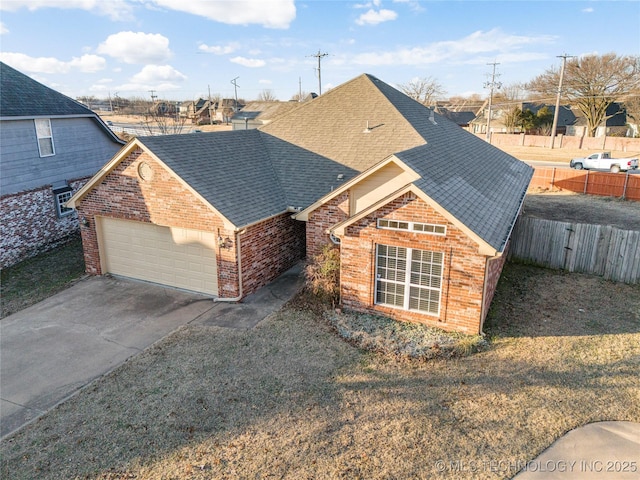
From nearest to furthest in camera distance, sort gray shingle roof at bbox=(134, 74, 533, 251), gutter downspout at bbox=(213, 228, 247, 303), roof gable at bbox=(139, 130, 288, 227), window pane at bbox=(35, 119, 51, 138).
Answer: gray shingle roof at bbox=(134, 74, 533, 251) < gutter downspout at bbox=(213, 228, 247, 303) < roof gable at bbox=(139, 130, 288, 227) < window pane at bbox=(35, 119, 51, 138)

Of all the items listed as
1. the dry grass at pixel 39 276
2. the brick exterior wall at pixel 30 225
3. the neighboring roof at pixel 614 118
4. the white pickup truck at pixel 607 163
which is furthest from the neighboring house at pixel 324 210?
the neighboring roof at pixel 614 118

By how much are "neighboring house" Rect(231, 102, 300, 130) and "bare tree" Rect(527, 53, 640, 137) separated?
117 ft

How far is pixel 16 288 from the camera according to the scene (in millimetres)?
15211

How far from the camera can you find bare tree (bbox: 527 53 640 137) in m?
53.1

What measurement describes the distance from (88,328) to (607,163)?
38806 mm

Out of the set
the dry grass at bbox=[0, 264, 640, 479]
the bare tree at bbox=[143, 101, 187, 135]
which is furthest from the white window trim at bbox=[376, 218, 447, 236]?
the bare tree at bbox=[143, 101, 187, 135]

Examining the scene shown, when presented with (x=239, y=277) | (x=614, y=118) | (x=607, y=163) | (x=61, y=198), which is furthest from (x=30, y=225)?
(x=614, y=118)

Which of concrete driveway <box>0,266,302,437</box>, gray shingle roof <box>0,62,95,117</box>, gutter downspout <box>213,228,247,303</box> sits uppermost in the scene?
gray shingle roof <box>0,62,95,117</box>

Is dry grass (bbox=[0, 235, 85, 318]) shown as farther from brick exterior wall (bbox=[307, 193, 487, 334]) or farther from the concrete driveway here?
brick exterior wall (bbox=[307, 193, 487, 334])

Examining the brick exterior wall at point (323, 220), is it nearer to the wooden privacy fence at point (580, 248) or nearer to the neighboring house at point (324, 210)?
the neighboring house at point (324, 210)

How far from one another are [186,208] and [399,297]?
7.04 metres

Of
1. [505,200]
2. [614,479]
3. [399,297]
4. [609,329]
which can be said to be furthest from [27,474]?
[505,200]

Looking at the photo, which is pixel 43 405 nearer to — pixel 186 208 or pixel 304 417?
pixel 304 417

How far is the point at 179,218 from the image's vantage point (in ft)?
45.3
